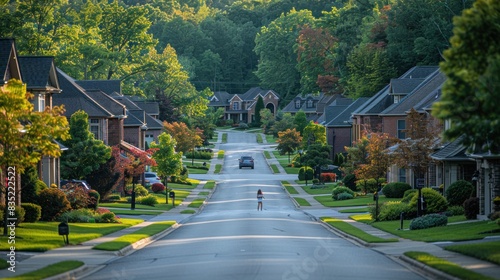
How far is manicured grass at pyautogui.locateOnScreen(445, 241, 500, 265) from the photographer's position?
2671 centimetres

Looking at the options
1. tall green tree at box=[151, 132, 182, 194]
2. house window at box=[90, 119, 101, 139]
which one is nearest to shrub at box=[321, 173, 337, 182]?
tall green tree at box=[151, 132, 182, 194]

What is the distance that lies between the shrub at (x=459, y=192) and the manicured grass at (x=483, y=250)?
55.3 feet

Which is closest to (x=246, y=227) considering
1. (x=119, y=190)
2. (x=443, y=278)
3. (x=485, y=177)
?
(x=485, y=177)

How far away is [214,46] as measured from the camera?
651ft

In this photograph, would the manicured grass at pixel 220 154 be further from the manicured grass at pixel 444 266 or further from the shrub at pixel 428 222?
the manicured grass at pixel 444 266

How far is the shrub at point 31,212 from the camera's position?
41188mm

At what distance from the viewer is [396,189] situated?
207 feet

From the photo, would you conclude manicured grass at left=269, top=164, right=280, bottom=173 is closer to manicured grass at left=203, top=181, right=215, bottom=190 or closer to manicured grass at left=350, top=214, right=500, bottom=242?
manicured grass at left=203, top=181, right=215, bottom=190

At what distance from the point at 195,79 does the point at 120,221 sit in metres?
147

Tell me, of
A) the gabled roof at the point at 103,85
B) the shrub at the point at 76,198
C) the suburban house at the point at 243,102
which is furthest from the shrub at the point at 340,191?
the suburban house at the point at 243,102

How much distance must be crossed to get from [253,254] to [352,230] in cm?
1332

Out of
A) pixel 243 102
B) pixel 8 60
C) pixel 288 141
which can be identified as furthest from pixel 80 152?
pixel 243 102

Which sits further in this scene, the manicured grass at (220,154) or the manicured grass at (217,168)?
the manicured grass at (220,154)

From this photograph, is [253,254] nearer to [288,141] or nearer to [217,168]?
[217,168]
